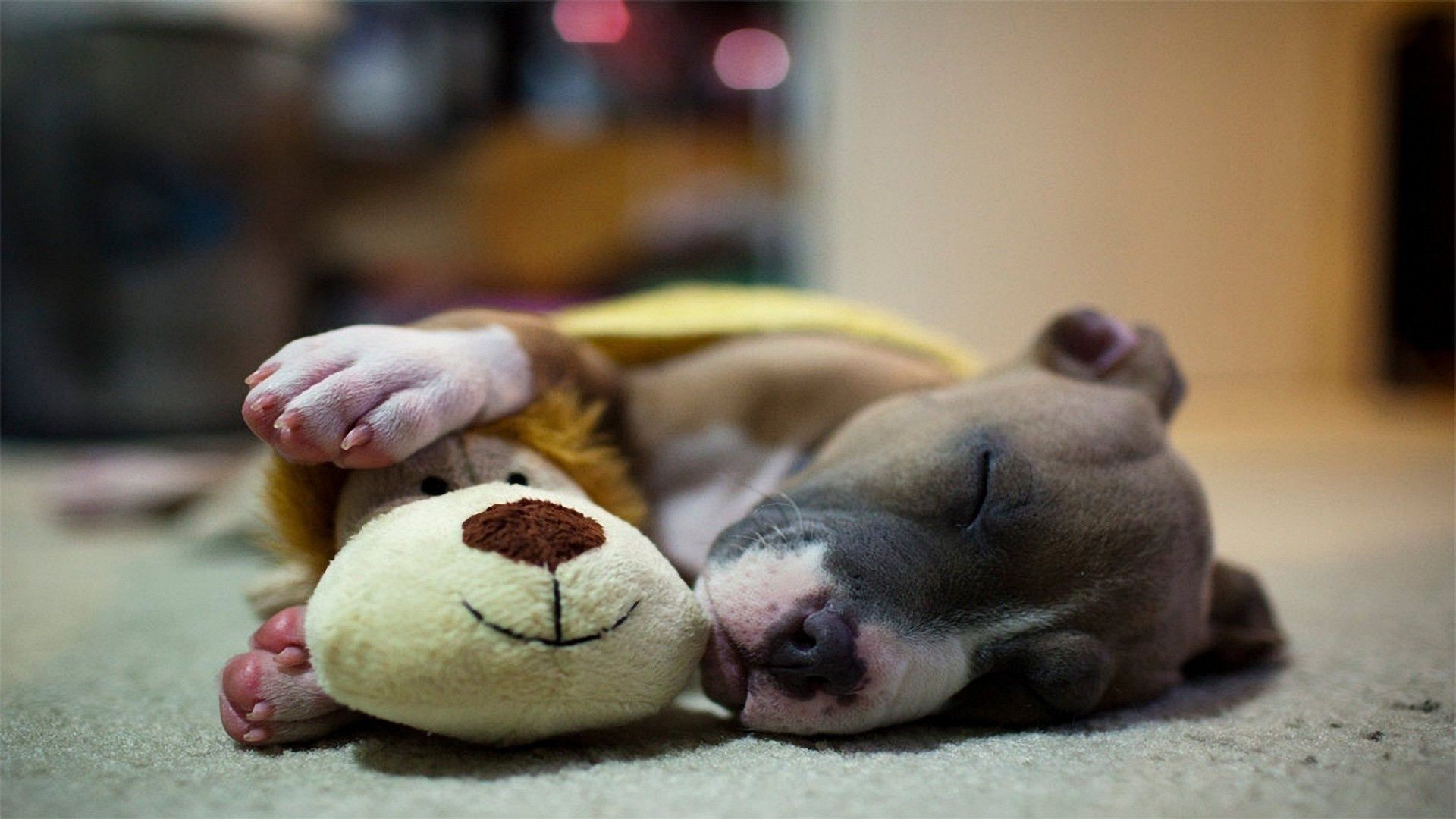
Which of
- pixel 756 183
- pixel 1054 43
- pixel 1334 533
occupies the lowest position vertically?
pixel 1334 533

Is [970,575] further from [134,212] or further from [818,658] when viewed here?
[134,212]

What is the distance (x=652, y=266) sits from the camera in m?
4.18

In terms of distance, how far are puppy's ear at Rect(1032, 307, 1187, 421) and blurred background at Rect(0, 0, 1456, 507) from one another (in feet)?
7.91

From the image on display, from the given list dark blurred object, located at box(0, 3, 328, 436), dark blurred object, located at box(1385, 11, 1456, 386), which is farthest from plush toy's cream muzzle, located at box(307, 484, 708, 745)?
dark blurred object, located at box(1385, 11, 1456, 386)

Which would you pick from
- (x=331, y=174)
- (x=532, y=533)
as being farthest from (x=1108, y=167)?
(x=532, y=533)

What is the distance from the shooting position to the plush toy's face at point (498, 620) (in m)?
0.70

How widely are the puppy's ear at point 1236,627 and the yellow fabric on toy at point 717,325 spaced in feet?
1.46

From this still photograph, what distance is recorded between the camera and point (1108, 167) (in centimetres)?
405

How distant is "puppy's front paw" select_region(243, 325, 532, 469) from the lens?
797 mm

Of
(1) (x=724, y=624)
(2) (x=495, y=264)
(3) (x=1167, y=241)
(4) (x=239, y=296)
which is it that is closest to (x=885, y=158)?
(3) (x=1167, y=241)

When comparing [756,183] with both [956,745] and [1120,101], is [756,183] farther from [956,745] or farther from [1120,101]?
[956,745]

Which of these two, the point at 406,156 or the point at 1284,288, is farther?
the point at 1284,288

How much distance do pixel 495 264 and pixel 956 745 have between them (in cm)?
377

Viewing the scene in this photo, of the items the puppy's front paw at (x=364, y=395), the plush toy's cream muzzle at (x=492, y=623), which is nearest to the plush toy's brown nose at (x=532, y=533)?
the plush toy's cream muzzle at (x=492, y=623)
